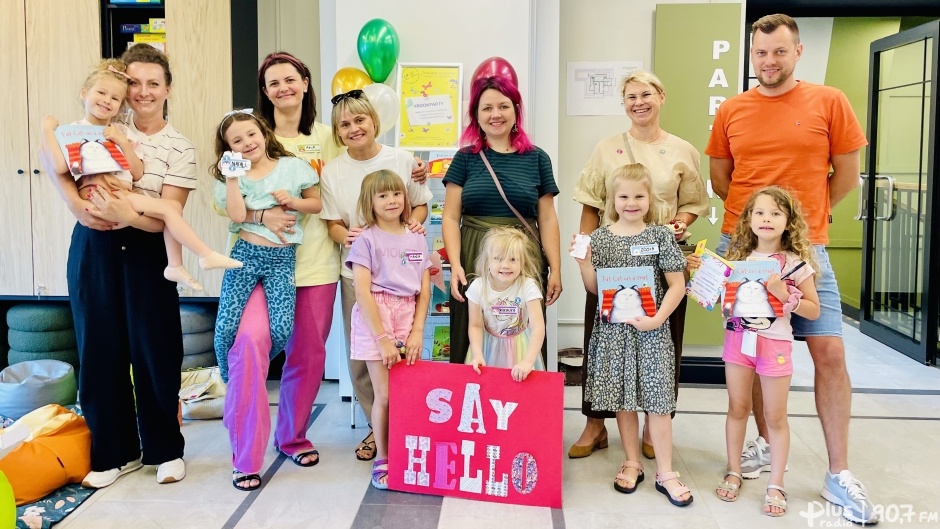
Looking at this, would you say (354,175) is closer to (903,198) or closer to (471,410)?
(471,410)

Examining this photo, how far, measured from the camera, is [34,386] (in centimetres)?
345

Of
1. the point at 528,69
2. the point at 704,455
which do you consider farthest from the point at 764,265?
the point at 528,69

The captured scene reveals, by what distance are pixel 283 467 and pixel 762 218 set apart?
198 centimetres

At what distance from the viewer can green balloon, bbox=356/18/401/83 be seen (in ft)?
11.8

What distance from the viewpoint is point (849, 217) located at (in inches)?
273

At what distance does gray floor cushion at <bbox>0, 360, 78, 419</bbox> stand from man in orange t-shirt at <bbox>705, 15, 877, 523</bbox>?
3.17m

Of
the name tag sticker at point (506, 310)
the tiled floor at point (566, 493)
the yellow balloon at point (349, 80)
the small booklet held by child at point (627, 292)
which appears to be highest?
the yellow balloon at point (349, 80)

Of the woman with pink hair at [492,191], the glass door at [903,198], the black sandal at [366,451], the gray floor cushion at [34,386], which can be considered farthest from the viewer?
the glass door at [903,198]

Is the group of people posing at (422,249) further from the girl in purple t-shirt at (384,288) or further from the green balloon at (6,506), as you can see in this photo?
the green balloon at (6,506)

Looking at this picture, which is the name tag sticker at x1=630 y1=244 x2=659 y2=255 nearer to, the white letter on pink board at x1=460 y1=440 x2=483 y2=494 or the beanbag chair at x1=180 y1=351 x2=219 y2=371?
the white letter on pink board at x1=460 y1=440 x2=483 y2=494

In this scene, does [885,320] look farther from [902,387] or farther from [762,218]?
[762,218]

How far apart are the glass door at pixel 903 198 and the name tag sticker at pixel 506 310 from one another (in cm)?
336

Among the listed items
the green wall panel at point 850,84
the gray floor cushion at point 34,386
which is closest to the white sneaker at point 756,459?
the gray floor cushion at point 34,386

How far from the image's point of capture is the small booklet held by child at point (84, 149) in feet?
7.89
